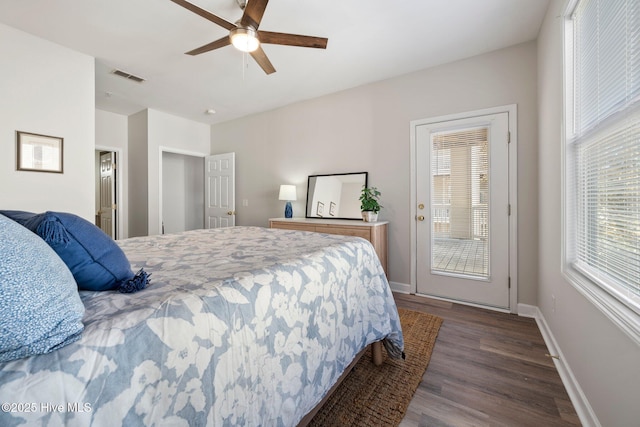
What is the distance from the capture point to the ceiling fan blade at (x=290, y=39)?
1.97 meters

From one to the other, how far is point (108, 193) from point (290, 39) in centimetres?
459

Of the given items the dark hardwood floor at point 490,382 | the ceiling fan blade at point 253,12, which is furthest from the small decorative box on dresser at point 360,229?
the ceiling fan blade at point 253,12

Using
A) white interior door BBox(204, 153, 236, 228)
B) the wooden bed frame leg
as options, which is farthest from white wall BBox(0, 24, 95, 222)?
the wooden bed frame leg

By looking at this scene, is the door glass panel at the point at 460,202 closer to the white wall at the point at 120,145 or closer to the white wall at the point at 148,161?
the white wall at the point at 148,161

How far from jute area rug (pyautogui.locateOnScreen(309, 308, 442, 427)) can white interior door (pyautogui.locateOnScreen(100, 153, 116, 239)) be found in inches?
188

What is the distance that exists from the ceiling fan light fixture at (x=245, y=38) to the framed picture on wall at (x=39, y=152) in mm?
2178

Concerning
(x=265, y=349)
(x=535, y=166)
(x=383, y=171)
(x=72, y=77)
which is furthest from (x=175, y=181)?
(x=535, y=166)

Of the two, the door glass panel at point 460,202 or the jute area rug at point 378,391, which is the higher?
the door glass panel at point 460,202

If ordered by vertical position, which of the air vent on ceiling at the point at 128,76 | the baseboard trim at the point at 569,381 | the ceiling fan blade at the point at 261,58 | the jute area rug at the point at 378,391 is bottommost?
the jute area rug at the point at 378,391

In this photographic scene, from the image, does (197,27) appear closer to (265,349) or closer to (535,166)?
(265,349)

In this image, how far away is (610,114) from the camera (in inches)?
49.3

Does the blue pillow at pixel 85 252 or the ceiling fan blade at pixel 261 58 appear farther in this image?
the ceiling fan blade at pixel 261 58

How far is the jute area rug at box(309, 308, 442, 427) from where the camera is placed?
1393 millimetres

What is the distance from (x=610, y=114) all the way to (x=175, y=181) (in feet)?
21.2
